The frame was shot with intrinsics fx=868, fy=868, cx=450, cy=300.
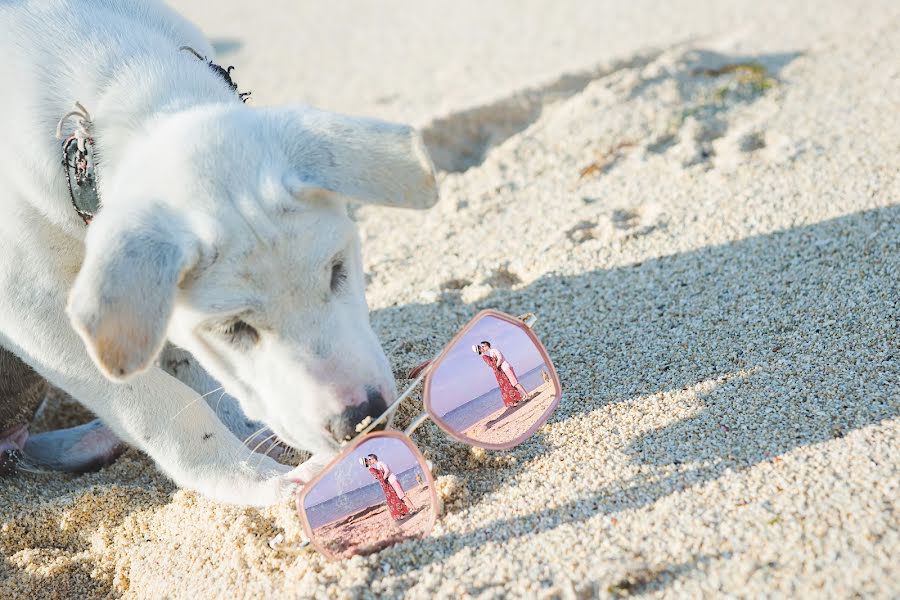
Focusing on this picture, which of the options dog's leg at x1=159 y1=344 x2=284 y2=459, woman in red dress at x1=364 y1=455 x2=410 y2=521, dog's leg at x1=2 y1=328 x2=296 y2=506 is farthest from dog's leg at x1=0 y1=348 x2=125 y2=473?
woman in red dress at x1=364 y1=455 x2=410 y2=521

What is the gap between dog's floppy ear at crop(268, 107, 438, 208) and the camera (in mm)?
2191

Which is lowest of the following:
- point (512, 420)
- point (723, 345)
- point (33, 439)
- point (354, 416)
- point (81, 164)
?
point (33, 439)

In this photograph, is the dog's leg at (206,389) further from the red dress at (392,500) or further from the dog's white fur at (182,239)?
the red dress at (392,500)

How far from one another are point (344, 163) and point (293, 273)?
0.33 meters

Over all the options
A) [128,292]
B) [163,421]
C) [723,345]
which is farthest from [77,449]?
[723,345]

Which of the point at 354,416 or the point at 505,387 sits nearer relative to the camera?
the point at 354,416

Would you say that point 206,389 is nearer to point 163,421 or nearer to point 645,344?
point 163,421

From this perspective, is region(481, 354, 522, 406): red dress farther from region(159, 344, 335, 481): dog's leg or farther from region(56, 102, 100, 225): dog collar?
region(56, 102, 100, 225): dog collar

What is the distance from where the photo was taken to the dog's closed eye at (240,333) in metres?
2.14

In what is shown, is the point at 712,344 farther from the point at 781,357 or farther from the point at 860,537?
the point at 860,537

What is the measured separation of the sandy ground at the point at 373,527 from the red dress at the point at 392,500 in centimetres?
1

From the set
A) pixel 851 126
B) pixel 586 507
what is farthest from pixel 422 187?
pixel 851 126

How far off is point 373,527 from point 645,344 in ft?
3.72

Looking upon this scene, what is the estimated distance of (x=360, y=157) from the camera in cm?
223
